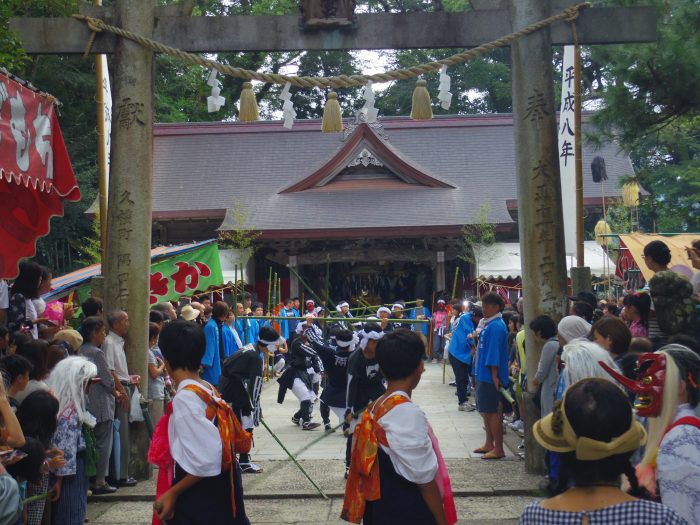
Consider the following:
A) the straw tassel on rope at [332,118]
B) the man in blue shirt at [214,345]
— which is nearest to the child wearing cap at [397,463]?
the straw tassel on rope at [332,118]

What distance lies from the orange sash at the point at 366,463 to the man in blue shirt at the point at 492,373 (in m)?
5.17

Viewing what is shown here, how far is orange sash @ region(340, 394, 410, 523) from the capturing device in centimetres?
388

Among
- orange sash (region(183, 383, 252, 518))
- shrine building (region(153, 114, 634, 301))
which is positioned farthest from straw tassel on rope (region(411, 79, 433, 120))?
shrine building (region(153, 114, 634, 301))

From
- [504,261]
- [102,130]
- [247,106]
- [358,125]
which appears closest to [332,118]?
[247,106]

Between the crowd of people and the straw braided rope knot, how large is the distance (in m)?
2.27

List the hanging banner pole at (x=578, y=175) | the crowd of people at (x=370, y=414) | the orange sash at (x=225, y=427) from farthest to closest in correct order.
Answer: the hanging banner pole at (x=578, y=175) < the orange sash at (x=225, y=427) < the crowd of people at (x=370, y=414)

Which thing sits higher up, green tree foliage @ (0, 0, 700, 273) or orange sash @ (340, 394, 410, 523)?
green tree foliage @ (0, 0, 700, 273)

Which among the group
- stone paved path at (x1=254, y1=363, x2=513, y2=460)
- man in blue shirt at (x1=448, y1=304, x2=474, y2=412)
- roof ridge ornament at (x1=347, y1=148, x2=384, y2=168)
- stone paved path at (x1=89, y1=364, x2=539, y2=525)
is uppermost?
roof ridge ornament at (x1=347, y1=148, x2=384, y2=168)

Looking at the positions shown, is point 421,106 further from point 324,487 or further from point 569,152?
point 569,152

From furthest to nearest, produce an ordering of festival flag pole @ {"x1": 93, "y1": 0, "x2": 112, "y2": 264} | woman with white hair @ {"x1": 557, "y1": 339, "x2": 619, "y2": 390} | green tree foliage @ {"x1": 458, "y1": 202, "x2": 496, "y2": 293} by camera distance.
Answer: green tree foliage @ {"x1": 458, "y1": 202, "x2": 496, "y2": 293} < festival flag pole @ {"x1": 93, "y1": 0, "x2": 112, "y2": 264} < woman with white hair @ {"x1": 557, "y1": 339, "x2": 619, "y2": 390}

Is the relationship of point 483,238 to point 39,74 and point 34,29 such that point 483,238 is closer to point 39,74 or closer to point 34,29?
point 39,74

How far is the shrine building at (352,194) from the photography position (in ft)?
81.3

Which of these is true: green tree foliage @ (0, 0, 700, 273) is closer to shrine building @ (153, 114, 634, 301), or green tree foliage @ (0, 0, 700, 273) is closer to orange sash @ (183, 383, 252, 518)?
shrine building @ (153, 114, 634, 301)

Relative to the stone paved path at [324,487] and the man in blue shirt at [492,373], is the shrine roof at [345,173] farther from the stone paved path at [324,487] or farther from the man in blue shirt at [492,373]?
the man in blue shirt at [492,373]
